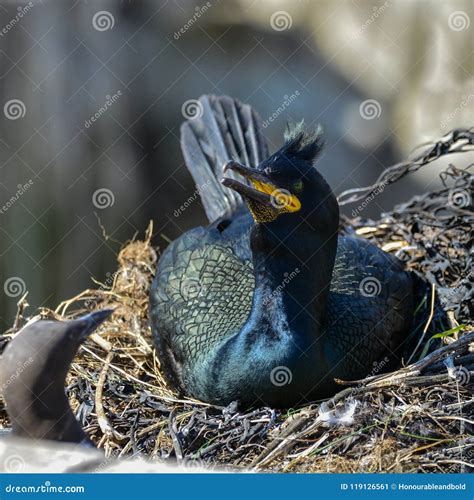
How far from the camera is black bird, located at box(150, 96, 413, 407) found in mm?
4109

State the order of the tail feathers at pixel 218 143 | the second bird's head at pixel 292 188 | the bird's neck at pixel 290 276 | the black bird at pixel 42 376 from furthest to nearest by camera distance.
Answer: the tail feathers at pixel 218 143 → the bird's neck at pixel 290 276 → the second bird's head at pixel 292 188 → the black bird at pixel 42 376

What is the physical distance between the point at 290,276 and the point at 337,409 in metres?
0.62

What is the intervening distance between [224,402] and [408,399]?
0.76 meters

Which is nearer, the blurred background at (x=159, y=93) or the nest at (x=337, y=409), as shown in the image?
the nest at (x=337, y=409)

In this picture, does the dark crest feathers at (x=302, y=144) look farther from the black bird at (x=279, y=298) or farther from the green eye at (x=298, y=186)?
the green eye at (x=298, y=186)

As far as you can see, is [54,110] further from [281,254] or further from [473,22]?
[281,254]

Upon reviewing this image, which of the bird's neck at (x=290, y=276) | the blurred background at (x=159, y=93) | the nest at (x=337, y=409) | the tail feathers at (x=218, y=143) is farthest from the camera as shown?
the blurred background at (x=159, y=93)

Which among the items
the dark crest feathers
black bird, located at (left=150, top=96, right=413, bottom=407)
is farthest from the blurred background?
the dark crest feathers

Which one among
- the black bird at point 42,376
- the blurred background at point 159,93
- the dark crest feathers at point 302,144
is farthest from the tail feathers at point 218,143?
the black bird at point 42,376

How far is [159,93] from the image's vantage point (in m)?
8.13

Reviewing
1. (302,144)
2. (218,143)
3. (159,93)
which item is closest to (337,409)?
(302,144)

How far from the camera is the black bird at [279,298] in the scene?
411cm

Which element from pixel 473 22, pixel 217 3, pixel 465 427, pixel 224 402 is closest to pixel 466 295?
pixel 465 427

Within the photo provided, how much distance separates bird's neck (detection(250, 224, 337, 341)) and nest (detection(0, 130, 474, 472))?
0.35 meters
